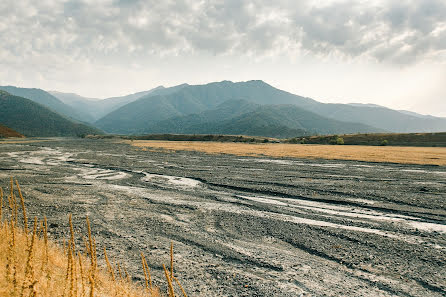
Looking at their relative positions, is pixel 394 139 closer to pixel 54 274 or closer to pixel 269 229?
pixel 269 229

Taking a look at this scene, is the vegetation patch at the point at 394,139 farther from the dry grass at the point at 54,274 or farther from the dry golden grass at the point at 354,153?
the dry grass at the point at 54,274

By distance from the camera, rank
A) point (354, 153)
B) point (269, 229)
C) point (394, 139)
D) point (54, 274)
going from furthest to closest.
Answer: point (394, 139) < point (354, 153) < point (269, 229) < point (54, 274)

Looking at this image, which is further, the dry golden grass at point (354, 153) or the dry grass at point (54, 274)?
the dry golden grass at point (354, 153)

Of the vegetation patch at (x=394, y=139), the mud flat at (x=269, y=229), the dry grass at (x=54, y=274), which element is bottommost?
the mud flat at (x=269, y=229)

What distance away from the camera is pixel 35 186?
1909 cm

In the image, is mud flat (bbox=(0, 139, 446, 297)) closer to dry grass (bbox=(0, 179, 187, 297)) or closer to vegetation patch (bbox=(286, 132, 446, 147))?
dry grass (bbox=(0, 179, 187, 297))

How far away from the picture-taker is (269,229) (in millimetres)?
11602

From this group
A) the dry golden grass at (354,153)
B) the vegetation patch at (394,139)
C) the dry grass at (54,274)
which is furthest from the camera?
the vegetation patch at (394,139)

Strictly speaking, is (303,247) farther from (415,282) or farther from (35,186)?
(35,186)

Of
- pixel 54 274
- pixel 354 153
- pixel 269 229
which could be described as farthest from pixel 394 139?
pixel 54 274

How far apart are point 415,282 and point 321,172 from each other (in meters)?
21.0

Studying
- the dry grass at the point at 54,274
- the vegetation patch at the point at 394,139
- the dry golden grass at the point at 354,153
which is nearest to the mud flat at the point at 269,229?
the dry grass at the point at 54,274

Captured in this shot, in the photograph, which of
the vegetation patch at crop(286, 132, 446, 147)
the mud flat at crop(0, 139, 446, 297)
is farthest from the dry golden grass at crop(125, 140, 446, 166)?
the mud flat at crop(0, 139, 446, 297)

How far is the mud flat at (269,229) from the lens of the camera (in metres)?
7.73
